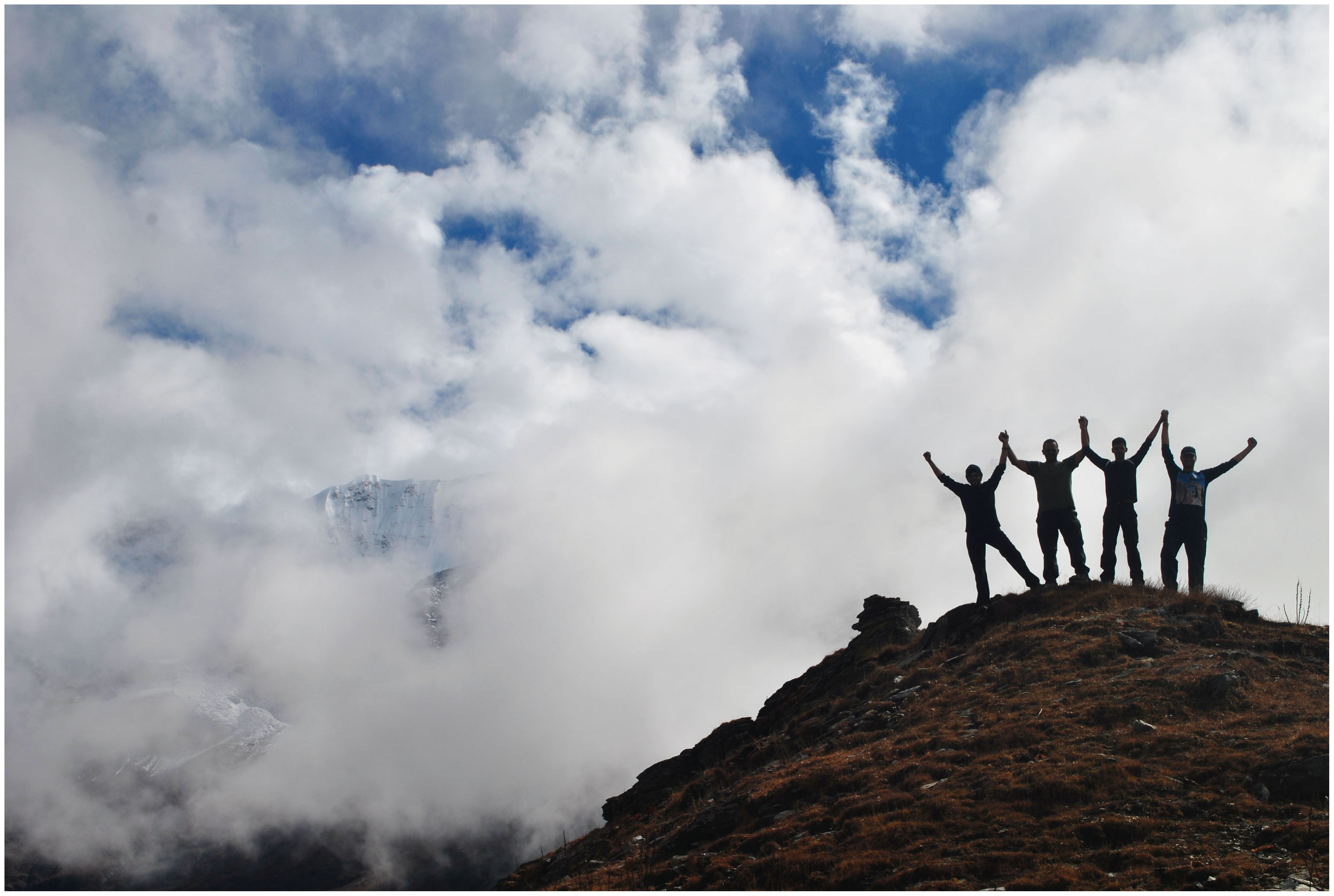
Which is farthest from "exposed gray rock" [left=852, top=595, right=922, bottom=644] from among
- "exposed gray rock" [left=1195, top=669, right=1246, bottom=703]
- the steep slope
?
"exposed gray rock" [left=1195, top=669, right=1246, bottom=703]

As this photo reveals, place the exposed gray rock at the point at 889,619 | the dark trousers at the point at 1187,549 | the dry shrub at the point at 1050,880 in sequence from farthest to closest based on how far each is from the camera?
the exposed gray rock at the point at 889,619, the dark trousers at the point at 1187,549, the dry shrub at the point at 1050,880

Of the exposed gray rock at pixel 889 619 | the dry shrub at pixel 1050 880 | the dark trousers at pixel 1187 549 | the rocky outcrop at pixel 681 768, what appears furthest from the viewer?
the exposed gray rock at pixel 889 619

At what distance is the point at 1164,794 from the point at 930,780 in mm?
2869

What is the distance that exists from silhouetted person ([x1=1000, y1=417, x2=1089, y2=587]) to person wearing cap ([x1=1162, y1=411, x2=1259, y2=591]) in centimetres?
160

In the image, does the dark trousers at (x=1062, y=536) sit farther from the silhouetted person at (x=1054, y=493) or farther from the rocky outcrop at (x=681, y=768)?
the rocky outcrop at (x=681, y=768)

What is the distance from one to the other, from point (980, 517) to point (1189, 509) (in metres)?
3.93

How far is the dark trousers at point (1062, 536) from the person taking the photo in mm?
17359

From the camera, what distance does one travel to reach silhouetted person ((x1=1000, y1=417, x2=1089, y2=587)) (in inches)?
672

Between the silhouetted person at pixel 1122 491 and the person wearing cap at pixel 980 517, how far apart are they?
1.91m

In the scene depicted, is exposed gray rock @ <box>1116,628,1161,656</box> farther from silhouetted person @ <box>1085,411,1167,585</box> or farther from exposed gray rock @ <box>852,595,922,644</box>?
exposed gray rock @ <box>852,595,922,644</box>

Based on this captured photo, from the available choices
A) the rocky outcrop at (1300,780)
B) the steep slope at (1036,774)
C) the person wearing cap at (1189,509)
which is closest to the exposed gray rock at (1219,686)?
the steep slope at (1036,774)

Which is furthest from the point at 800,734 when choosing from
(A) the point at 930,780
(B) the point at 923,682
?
(A) the point at 930,780

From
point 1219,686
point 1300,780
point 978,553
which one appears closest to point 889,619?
point 978,553

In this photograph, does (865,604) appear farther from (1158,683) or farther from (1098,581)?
(1158,683)
